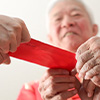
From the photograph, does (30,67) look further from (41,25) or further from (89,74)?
(89,74)

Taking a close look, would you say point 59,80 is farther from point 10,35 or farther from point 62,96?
point 10,35

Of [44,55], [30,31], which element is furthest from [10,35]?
[30,31]

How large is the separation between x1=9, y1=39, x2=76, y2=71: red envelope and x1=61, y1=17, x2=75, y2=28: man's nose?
0.66ft

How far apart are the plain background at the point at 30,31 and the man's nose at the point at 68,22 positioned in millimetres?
500

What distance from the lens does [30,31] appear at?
4.01ft

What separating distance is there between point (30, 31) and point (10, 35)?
2.85ft

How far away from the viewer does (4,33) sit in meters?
0.36

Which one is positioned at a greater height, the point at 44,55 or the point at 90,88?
the point at 44,55

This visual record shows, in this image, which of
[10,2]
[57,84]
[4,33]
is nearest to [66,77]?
[57,84]

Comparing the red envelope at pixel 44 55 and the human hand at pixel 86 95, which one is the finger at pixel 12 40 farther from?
the human hand at pixel 86 95

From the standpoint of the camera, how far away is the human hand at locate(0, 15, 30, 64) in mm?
356

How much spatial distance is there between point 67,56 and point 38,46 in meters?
0.12

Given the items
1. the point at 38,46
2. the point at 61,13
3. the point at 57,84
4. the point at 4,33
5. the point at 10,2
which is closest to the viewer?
the point at 4,33

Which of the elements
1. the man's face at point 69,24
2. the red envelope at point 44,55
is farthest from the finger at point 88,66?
the man's face at point 69,24
